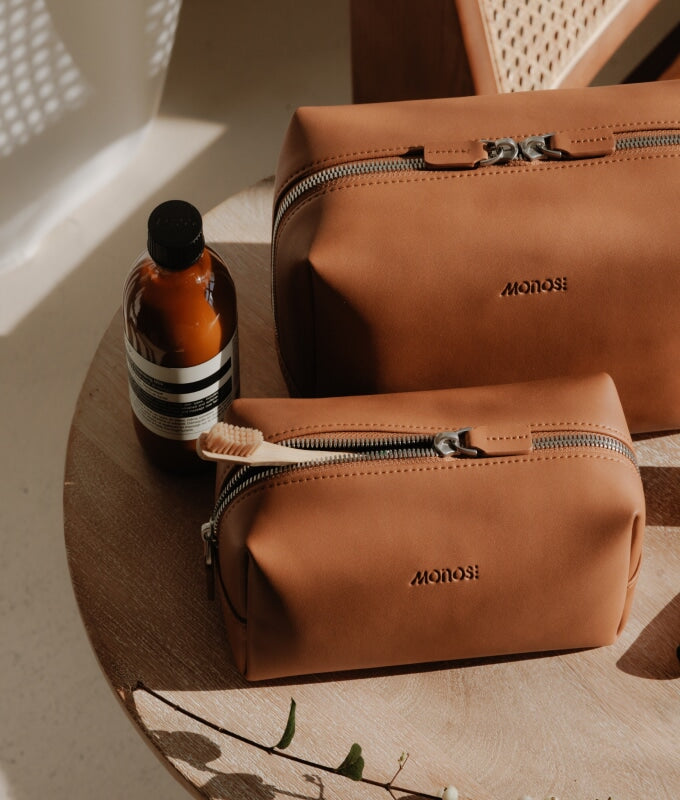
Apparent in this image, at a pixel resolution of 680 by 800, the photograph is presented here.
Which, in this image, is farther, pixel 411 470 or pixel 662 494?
pixel 662 494

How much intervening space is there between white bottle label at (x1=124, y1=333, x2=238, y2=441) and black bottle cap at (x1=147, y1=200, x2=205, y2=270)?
0.07 meters

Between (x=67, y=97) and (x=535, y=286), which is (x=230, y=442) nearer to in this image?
(x=535, y=286)

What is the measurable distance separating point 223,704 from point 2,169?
838 mm

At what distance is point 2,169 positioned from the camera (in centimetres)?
127

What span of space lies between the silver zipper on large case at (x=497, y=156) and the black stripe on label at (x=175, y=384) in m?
0.13

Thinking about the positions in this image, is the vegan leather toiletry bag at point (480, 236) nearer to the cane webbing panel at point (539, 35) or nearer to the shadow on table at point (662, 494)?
the shadow on table at point (662, 494)

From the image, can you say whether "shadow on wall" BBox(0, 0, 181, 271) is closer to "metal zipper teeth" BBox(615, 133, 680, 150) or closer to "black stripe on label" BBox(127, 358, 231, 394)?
"black stripe on label" BBox(127, 358, 231, 394)

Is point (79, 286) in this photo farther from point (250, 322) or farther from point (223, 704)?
point (223, 704)

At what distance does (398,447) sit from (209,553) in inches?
5.7

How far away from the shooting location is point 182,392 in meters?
0.67

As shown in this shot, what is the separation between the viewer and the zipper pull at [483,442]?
23.9 inches

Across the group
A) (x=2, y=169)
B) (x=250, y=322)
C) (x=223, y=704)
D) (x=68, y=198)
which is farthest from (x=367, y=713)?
(x=68, y=198)

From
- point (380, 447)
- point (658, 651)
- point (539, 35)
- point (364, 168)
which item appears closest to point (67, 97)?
point (539, 35)

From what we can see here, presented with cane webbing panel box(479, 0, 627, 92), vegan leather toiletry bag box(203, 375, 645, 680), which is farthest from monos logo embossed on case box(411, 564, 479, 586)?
cane webbing panel box(479, 0, 627, 92)
